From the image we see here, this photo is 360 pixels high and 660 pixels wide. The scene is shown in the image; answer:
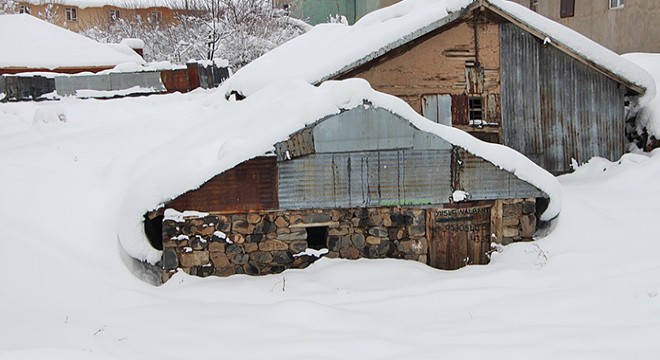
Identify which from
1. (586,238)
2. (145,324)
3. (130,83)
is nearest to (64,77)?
(130,83)

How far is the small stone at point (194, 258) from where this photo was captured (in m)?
8.38

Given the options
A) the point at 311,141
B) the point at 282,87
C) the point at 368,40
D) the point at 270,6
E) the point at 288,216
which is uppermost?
the point at 270,6

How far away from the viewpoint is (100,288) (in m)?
7.57

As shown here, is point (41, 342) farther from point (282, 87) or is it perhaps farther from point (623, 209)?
point (623, 209)

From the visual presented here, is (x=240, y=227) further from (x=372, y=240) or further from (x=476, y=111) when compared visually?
(x=476, y=111)

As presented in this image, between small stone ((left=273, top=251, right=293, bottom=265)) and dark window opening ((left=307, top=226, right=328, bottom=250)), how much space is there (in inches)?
→ 13.4

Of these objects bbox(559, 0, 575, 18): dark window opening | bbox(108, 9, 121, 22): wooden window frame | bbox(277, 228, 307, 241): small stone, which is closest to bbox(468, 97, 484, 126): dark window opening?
bbox(277, 228, 307, 241): small stone

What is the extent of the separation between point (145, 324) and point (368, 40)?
26.3 ft

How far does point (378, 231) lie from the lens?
8.78 meters

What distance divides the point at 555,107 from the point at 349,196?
6.84m

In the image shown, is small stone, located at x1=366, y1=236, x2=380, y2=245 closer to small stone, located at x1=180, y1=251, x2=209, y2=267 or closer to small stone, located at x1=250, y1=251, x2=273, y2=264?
small stone, located at x1=250, y1=251, x2=273, y2=264

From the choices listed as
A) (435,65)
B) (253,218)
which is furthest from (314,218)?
(435,65)

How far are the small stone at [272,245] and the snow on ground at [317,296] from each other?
0.40m

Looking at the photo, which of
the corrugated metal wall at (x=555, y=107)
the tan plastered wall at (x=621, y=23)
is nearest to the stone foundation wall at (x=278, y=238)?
the corrugated metal wall at (x=555, y=107)
